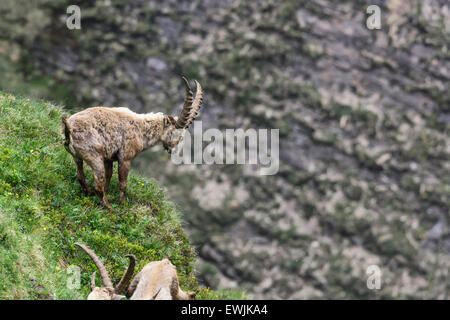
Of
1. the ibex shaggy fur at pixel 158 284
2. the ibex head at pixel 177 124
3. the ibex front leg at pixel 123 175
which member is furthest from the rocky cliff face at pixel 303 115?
the ibex shaggy fur at pixel 158 284

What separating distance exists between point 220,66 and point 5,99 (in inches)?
1266

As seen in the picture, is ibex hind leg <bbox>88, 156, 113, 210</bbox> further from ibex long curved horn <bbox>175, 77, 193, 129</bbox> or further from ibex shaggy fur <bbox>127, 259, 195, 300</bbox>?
ibex shaggy fur <bbox>127, 259, 195, 300</bbox>

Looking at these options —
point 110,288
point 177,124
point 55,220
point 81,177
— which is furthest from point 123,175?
point 110,288

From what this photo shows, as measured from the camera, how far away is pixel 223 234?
43156 mm

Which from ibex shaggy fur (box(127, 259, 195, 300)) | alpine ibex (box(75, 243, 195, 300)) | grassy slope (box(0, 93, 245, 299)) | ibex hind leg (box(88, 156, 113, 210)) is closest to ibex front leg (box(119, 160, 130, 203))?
grassy slope (box(0, 93, 245, 299))

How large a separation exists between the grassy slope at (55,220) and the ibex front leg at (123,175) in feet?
0.88

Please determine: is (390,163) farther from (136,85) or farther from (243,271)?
(136,85)

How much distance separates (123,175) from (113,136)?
3.04 feet

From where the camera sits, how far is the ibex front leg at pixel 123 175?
12.1 metres

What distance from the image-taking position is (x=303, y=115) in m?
45.7

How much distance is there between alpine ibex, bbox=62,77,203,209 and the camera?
1138cm

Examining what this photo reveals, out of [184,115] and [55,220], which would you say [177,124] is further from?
[55,220]

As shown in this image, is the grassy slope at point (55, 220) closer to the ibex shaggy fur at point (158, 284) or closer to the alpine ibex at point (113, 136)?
the alpine ibex at point (113, 136)
